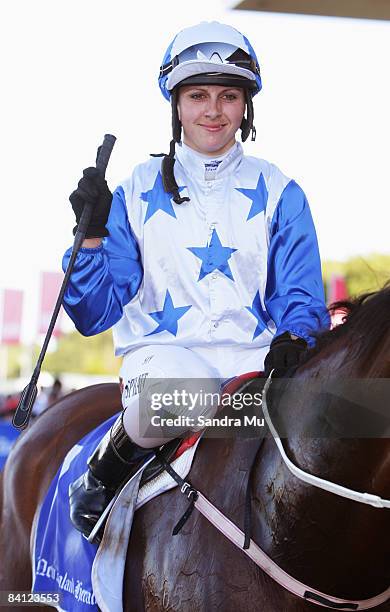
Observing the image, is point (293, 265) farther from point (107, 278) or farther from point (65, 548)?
point (65, 548)

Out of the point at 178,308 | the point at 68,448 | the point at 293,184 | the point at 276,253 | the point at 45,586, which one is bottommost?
the point at 45,586

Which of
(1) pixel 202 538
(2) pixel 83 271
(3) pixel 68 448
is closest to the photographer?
(1) pixel 202 538

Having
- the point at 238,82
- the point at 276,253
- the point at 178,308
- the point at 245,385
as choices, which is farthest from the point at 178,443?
the point at 238,82

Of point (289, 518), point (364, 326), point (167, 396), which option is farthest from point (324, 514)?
point (167, 396)

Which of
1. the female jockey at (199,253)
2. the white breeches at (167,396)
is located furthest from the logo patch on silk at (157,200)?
the white breeches at (167,396)

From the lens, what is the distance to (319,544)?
2447mm

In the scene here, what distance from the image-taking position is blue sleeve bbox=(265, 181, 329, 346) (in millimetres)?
3123

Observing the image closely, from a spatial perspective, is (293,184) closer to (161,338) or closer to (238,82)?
(238,82)

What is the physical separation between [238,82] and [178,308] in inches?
34.4

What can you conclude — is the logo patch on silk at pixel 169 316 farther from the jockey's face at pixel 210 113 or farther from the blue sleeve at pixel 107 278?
Answer: the jockey's face at pixel 210 113

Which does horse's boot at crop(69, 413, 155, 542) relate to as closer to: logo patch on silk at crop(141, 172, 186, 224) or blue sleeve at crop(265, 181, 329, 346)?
blue sleeve at crop(265, 181, 329, 346)

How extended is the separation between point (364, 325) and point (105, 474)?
1.13 m

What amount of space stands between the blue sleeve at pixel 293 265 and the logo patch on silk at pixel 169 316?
337 mm

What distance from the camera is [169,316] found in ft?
10.5
